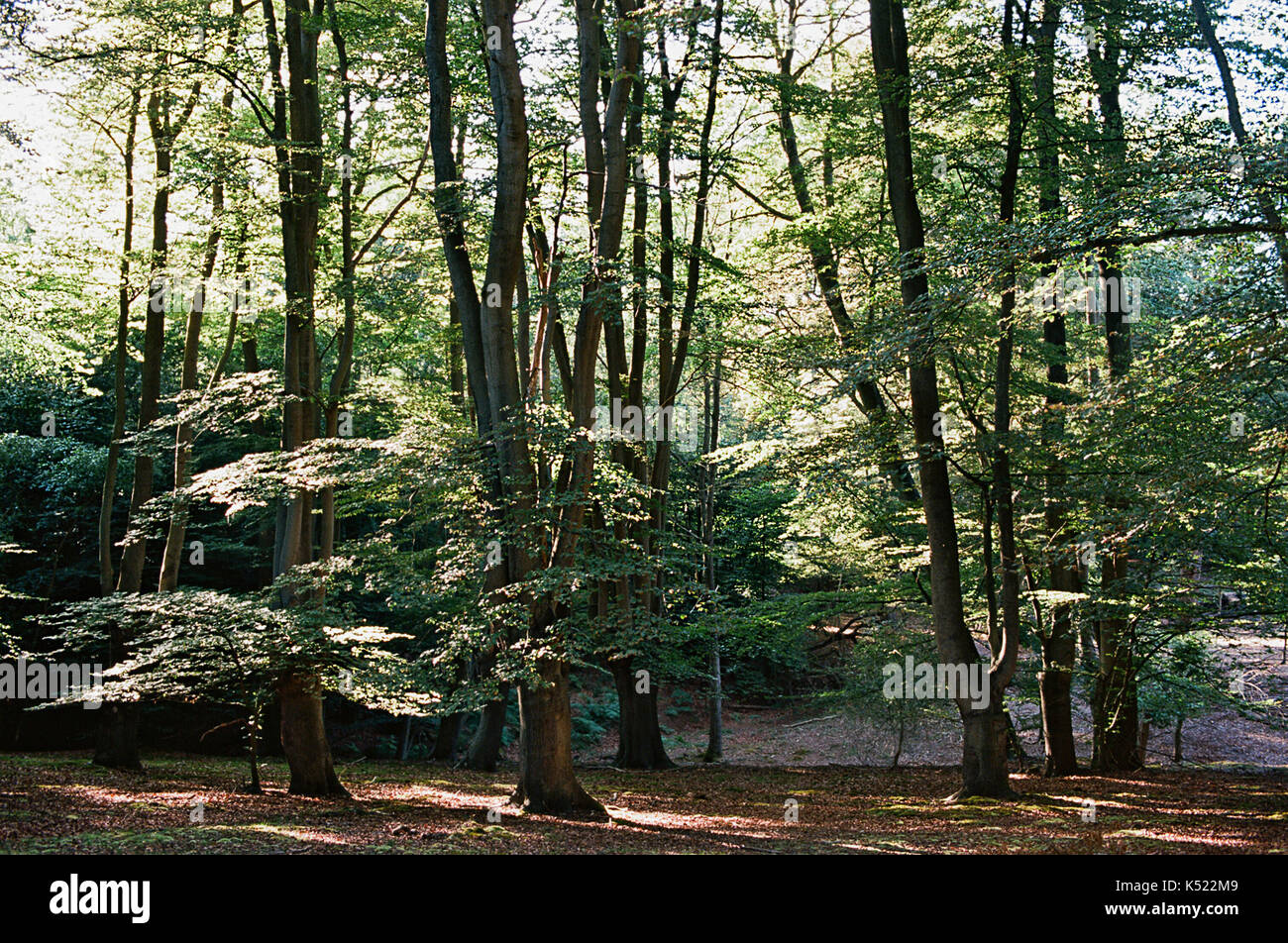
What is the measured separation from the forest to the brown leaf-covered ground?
0.11 metres

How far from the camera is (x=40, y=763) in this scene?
13.7 metres

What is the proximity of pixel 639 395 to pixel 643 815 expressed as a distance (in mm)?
5852

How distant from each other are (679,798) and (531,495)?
5369 millimetres

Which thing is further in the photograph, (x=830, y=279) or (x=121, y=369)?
(x=121, y=369)

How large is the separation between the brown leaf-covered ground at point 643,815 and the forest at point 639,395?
0.11 meters

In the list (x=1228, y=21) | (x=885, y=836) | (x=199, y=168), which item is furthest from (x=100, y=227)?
(x=1228, y=21)

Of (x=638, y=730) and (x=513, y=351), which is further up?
(x=513, y=351)

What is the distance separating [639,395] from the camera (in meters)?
13.5

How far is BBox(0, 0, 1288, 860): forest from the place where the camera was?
845 centimetres

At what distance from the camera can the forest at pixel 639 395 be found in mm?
8453

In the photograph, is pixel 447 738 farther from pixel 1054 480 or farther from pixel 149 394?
pixel 1054 480

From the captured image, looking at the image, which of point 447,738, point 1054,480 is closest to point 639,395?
point 1054,480
